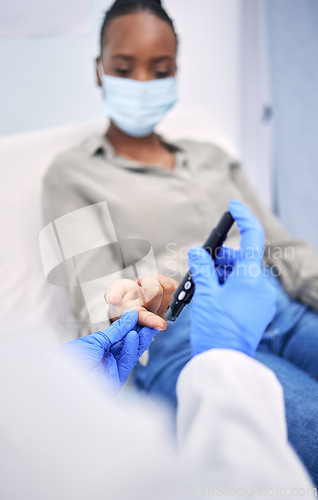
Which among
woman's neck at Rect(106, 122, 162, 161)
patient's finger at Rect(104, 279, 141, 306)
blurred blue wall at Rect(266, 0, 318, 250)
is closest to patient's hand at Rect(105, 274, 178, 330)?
patient's finger at Rect(104, 279, 141, 306)

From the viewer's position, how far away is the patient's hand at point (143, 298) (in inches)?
12.5

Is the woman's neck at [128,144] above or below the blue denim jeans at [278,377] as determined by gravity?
above

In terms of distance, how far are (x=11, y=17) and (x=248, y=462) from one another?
0.67 metres

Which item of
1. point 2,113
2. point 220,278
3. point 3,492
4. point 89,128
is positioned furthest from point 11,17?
point 3,492

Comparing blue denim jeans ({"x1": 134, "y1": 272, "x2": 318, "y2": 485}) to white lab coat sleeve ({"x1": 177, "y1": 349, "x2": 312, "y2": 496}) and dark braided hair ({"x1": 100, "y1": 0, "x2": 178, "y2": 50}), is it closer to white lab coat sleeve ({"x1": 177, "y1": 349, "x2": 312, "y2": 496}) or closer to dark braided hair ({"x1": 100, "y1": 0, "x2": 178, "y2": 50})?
white lab coat sleeve ({"x1": 177, "y1": 349, "x2": 312, "y2": 496})

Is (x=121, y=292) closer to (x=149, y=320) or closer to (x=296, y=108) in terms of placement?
(x=149, y=320)

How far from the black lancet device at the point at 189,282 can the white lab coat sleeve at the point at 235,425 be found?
0.26 feet

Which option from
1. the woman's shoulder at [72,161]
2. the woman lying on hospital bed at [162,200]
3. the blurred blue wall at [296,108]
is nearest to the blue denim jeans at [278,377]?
the woman lying on hospital bed at [162,200]

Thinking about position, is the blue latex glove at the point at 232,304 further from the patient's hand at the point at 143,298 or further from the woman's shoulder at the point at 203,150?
the woman's shoulder at the point at 203,150

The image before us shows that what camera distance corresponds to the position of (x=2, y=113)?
24.1 inches

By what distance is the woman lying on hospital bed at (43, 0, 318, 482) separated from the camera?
0.41 metres

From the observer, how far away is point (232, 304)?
1.22 feet

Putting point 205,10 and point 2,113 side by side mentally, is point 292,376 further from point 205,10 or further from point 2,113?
point 205,10

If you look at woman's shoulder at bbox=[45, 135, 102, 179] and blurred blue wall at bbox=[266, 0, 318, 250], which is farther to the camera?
blurred blue wall at bbox=[266, 0, 318, 250]
